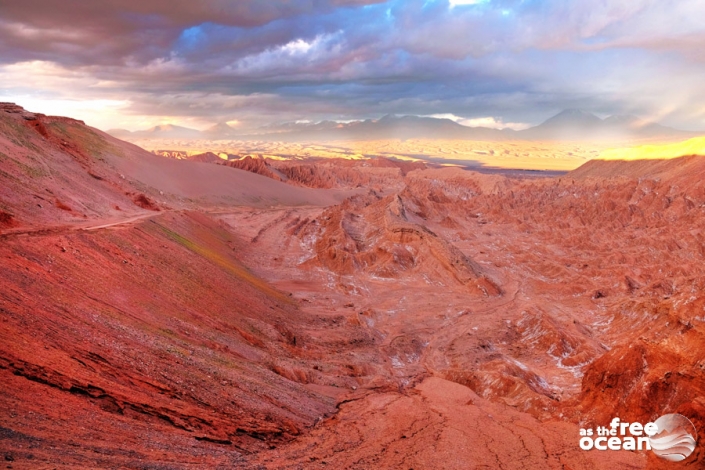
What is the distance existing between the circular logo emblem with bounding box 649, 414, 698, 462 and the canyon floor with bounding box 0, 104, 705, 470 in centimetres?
16

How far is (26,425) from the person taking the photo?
8.20m

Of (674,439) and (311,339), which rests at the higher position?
(674,439)

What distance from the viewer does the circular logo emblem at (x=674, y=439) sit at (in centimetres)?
885

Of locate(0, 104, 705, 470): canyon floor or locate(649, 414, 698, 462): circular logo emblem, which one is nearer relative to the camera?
locate(649, 414, 698, 462): circular logo emblem

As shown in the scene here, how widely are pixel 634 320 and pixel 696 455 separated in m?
17.7

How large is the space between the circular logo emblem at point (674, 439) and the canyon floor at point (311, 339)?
6.4 inches

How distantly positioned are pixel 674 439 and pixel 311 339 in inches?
562

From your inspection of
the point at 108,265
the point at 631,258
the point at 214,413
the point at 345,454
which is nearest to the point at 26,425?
the point at 214,413

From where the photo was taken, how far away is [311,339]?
21.5 metres

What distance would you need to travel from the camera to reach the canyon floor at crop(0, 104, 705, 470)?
1013cm

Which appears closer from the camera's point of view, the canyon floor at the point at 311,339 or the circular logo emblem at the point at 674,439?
the circular logo emblem at the point at 674,439

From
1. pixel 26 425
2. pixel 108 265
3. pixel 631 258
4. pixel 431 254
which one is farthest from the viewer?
pixel 631 258

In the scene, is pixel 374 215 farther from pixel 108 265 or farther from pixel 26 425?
pixel 26 425

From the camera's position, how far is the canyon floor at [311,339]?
10.1m
